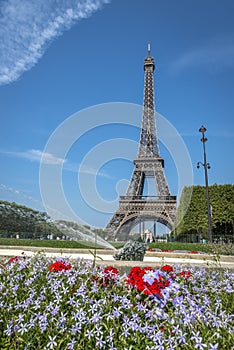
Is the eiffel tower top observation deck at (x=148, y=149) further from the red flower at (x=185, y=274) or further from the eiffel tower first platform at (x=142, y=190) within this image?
the red flower at (x=185, y=274)

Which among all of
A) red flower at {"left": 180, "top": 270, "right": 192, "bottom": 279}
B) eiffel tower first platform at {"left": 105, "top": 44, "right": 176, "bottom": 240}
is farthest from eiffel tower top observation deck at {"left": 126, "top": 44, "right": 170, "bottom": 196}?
red flower at {"left": 180, "top": 270, "right": 192, "bottom": 279}

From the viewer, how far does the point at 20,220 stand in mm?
35781

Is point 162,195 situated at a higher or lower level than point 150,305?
higher

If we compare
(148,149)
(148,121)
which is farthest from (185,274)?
(148,121)

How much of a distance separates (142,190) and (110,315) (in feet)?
115

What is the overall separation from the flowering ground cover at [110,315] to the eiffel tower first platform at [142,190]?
25.2 meters

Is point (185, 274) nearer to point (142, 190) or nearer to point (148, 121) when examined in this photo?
point (142, 190)

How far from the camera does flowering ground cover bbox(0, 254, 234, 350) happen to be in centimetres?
174

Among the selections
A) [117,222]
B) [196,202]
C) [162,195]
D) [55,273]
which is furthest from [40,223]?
[55,273]

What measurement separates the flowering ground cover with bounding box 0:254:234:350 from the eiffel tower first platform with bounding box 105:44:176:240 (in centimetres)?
2515

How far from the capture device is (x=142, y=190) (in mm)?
36969

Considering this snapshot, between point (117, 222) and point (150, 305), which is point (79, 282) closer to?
point (150, 305)

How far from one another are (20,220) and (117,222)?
13659 mm

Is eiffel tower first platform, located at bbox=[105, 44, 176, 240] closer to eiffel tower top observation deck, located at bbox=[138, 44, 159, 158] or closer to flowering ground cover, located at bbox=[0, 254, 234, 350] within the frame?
eiffel tower top observation deck, located at bbox=[138, 44, 159, 158]
